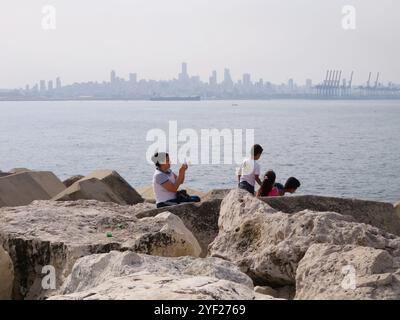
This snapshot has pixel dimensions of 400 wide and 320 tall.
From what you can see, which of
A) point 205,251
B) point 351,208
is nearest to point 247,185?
Result: point 351,208

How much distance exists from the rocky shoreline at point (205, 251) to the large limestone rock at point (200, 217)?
1cm

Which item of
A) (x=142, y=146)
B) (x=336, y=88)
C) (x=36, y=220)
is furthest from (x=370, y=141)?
(x=336, y=88)

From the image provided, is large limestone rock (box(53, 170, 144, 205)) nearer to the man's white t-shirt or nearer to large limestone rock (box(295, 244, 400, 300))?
the man's white t-shirt

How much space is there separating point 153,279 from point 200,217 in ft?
11.8

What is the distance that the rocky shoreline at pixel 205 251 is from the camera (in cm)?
426

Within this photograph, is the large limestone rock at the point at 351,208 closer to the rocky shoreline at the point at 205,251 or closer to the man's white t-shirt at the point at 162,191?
A: the rocky shoreline at the point at 205,251

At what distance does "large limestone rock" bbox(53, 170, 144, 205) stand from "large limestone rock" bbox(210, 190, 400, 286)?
4.27 meters

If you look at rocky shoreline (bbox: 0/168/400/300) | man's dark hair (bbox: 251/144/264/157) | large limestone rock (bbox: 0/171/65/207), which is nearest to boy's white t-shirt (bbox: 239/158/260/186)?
man's dark hair (bbox: 251/144/264/157)

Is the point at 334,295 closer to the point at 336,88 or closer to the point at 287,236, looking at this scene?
the point at 287,236

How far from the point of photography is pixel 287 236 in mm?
5684

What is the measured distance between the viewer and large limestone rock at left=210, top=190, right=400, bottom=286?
Result: 5.43m

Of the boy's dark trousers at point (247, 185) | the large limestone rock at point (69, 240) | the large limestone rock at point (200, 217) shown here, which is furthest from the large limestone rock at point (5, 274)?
the boy's dark trousers at point (247, 185)

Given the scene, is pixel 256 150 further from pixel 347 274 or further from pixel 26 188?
pixel 347 274
